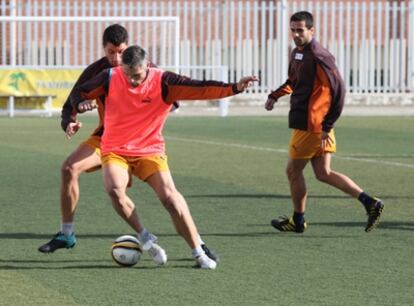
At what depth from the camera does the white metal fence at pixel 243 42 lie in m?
34.1

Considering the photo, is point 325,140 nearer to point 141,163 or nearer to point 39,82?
point 141,163

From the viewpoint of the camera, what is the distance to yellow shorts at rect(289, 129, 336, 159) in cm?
1158

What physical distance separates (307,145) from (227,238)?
1130 mm

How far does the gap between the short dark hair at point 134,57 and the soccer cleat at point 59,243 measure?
1693 mm

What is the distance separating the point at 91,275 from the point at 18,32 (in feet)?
82.4

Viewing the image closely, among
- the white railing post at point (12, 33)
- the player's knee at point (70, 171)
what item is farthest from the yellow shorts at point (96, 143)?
the white railing post at point (12, 33)

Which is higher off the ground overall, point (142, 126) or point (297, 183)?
point (142, 126)

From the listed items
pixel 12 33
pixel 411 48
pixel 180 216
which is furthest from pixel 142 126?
Result: pixel 411 48

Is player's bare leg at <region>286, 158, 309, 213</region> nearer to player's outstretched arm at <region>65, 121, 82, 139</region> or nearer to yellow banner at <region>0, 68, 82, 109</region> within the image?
player's outstretched arm at <region>65, 121, 82, 139</region>

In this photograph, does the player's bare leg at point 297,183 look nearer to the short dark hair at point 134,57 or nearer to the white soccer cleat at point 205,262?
the white soccer cleat at point 205,262

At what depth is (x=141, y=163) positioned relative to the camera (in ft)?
32.0

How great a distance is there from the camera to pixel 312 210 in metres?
13.2

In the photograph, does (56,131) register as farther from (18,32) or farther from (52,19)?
(18,32)

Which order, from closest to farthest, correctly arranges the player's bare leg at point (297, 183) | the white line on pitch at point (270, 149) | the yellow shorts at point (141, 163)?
the yellow shorts at point (141, 163) → the player's bare leg at point (297, 183) → the white line on pitch at point (270, 149)
